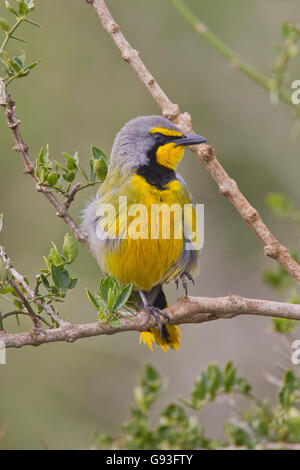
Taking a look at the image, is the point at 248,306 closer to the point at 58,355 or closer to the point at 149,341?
the point at 149,341

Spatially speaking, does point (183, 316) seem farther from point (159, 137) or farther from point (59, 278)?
point (159, 137)

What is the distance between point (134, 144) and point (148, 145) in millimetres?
85

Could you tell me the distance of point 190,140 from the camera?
3.12 meters

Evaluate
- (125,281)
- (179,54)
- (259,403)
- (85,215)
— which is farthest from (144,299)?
(179,54)

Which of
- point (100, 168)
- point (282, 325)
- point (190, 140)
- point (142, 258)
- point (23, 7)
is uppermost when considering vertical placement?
point (23, 7)

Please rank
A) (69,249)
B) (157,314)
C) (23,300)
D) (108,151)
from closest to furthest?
1. (23,300)
2. (69,249)
3. (157,314)
4. (108,151)

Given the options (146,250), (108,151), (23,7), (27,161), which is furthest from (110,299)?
(108,151)

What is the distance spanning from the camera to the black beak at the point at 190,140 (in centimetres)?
303

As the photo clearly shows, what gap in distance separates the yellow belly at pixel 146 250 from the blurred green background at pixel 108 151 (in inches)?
154

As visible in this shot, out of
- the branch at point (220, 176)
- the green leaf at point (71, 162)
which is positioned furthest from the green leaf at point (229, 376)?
the green leaf at point (71, 162)

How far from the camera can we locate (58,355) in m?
7.78

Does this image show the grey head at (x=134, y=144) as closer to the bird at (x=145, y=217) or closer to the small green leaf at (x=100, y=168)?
the bird at (x=145, y=217)

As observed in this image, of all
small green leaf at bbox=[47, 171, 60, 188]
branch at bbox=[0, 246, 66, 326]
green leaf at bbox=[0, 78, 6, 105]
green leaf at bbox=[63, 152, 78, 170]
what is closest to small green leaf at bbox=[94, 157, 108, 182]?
green leaf at bbox=[63, 152, 78, 170]

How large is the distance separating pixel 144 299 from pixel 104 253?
0.31 metres
